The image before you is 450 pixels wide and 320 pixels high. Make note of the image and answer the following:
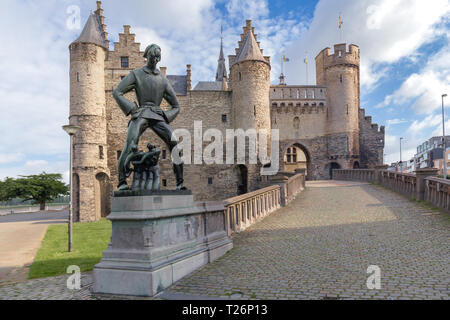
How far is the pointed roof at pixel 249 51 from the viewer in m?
29.0

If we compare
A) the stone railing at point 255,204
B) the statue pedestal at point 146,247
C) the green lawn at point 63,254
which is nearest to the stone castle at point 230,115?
the green lawn at point 63,254

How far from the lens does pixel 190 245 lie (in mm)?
5223

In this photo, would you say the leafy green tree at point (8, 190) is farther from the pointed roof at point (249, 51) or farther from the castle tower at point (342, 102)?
the castle tower at point (342, 102)

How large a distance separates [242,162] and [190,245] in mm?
23611

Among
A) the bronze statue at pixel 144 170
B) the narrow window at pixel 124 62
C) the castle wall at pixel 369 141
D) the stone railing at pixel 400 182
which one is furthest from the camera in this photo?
the castle wall at pixel 369 141

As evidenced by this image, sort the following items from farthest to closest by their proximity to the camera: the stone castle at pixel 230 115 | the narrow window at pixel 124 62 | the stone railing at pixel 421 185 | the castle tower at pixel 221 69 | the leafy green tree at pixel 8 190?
the castle tower at pixel 221 69 → the leafy green tree at pixel 8 190 → the narrow window at pixel 124 62 → the stone castle at pixel 230 115 → the stone railing at pixel 421 185

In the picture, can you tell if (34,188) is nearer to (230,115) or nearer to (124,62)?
(124,62)

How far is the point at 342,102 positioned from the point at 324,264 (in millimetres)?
31962

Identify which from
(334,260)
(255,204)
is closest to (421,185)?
(255,204)

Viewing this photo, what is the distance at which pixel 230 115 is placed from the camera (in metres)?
30.6

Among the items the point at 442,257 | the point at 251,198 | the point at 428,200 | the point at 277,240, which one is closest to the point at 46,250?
the point at 251,198

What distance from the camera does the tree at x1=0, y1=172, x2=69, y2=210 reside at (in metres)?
40.8

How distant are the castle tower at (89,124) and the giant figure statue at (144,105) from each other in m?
21.7

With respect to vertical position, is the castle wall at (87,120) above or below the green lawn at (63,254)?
above
